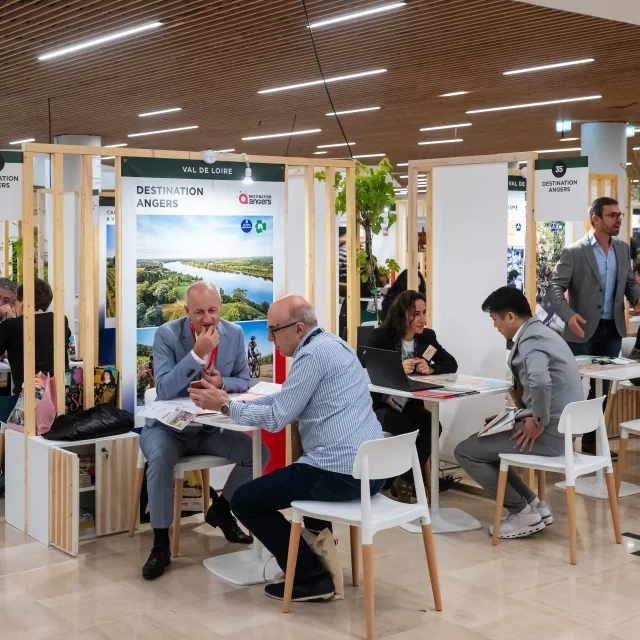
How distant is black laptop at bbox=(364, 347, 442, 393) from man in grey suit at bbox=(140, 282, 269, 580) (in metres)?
0.85

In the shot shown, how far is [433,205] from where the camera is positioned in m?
6.45

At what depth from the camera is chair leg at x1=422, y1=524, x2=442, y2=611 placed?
4.04 metres

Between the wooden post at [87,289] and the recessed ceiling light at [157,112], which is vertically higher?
the recessed ceiling light at [157,112]

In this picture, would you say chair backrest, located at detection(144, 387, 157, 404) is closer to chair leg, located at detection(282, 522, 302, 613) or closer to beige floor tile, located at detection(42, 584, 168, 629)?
beige floor tile, located at detection(42, 584, 168, 629)

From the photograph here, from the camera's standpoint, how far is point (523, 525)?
513cm

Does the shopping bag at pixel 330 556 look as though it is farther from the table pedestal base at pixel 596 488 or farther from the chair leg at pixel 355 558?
the table pedestal base at pixel 596 488

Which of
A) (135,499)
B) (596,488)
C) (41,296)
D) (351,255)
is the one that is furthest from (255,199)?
(596,488)

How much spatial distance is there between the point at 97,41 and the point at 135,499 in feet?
14.8

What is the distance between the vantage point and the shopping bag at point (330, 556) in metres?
4.21

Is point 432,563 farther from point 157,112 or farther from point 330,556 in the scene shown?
point 157,112

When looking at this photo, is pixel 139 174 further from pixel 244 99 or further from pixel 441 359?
pixel 244 99

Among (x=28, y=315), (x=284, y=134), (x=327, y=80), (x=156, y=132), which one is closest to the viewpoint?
(x=28, y=315)

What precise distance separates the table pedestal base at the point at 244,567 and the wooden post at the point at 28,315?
52.4 inches

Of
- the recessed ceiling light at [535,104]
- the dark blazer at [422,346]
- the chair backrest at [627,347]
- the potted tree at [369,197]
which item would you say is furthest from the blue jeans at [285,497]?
the recessed ceiling light at [535,104]
